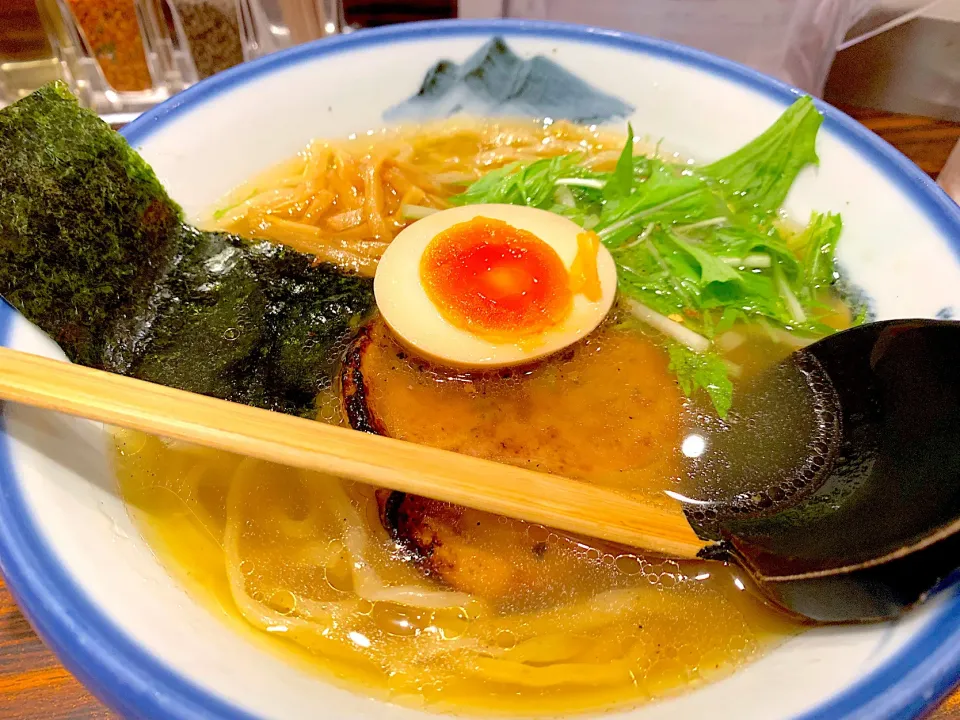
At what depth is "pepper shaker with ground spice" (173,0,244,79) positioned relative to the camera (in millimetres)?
2623

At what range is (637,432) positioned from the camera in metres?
1.50

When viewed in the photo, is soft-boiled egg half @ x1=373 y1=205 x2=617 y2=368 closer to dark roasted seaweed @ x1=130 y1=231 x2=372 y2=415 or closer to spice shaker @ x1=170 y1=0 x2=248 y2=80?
dark roasted seaweed @ x1=130 y1=231 x2=372 y2=415

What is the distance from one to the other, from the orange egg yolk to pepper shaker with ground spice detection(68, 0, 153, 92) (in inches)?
69.5

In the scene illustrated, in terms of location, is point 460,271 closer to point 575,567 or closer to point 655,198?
point 655,198

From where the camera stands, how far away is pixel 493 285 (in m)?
1.68

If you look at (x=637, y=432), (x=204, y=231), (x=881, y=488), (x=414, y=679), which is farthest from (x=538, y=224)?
(x=414, y=679)

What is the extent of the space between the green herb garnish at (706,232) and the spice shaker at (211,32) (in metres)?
1.40

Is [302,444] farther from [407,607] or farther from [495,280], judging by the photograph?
[495,280]

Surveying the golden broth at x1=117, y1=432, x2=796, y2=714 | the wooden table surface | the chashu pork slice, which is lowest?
the wooden table surface

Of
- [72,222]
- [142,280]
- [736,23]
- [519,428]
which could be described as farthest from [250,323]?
[736,23]

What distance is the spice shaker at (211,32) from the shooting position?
2.62 metres

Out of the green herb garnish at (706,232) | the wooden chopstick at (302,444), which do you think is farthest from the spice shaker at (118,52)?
the wooden chopstick at (302,444)

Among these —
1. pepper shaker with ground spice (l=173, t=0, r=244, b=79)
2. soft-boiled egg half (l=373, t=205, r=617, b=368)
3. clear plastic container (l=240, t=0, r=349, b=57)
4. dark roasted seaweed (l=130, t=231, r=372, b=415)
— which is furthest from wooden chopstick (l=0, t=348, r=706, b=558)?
clear plastic container (l=240, t=0, r=349, b=57)

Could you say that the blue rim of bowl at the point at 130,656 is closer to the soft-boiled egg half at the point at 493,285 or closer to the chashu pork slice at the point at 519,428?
the chashu pork slice at the point at 519,428
